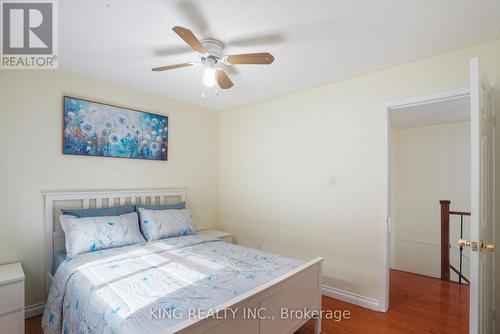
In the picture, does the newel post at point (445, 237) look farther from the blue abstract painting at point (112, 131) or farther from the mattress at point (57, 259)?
the mattress at point (57, 259)

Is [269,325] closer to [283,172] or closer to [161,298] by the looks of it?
[161,298]

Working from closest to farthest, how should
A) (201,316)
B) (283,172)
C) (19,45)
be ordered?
(201,316) → (19,45) → (283,172)

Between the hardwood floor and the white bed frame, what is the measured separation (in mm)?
351

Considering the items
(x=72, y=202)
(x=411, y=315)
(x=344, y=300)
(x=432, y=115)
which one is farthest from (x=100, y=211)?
(x=432, y=115)

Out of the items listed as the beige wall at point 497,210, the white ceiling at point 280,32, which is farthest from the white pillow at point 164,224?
the beige wall at point 497,210

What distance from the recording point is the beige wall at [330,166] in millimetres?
2510

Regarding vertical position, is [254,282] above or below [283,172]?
below

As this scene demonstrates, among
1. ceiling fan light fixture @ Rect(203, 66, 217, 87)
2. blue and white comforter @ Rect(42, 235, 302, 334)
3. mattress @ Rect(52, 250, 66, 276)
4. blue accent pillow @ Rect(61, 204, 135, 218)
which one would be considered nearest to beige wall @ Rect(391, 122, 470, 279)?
blue and white comforter @ Rect(42, 235, 302, 334)

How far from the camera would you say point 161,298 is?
5.14 feet

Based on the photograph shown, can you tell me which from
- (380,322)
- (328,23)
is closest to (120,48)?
(328,23)

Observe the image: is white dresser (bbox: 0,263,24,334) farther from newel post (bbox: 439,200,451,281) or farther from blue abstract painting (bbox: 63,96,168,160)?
newel post (bbox: 439,200,451,281)

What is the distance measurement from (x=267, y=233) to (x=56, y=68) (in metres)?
3.07

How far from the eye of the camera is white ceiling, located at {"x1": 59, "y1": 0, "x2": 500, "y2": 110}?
1686 millimetres

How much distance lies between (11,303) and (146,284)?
1199 mm
